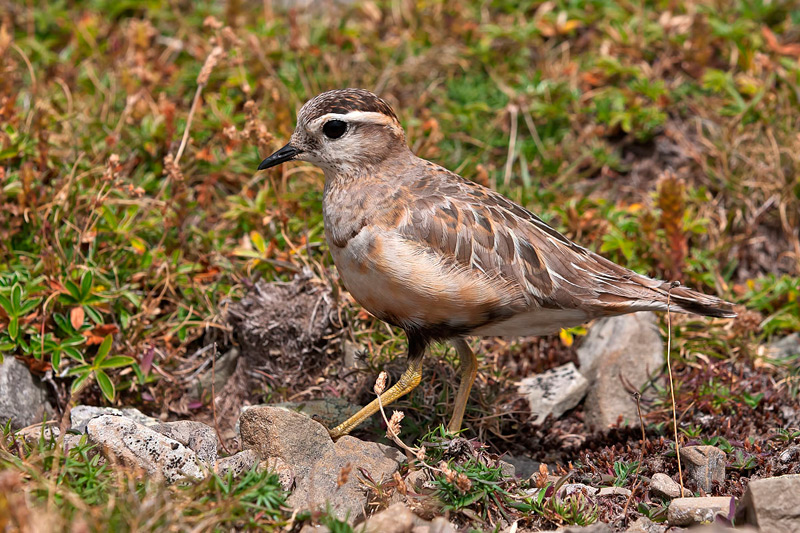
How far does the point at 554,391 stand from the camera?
606cm

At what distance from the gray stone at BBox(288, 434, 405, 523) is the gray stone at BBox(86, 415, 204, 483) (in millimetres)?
443

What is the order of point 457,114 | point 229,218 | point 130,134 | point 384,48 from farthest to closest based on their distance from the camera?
point 384,48 < point 457,114 < point 130,134 < point 229,218

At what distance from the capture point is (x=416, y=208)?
204 inches

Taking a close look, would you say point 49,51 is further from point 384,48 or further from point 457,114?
point 457,114

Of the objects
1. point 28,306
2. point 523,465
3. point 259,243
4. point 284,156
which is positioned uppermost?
point 284,156

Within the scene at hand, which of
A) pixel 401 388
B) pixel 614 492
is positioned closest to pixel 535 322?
pixel 401 388

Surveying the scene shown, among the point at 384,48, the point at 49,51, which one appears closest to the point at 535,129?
the point at 384,48

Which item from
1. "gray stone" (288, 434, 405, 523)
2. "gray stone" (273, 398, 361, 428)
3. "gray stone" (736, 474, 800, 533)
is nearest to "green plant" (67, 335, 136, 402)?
"gray stone" (273, 398, 361, 428)

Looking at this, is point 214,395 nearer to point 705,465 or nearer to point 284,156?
point 284,156

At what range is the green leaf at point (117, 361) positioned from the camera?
565 cm

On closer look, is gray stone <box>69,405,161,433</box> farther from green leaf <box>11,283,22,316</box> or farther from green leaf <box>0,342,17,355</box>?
green leaf <box>11,283,22,316</box>

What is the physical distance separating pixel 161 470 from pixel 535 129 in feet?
15.8

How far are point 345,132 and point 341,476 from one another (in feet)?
6.98

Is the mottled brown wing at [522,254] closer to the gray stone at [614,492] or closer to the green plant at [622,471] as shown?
the green plant at [622,471]
